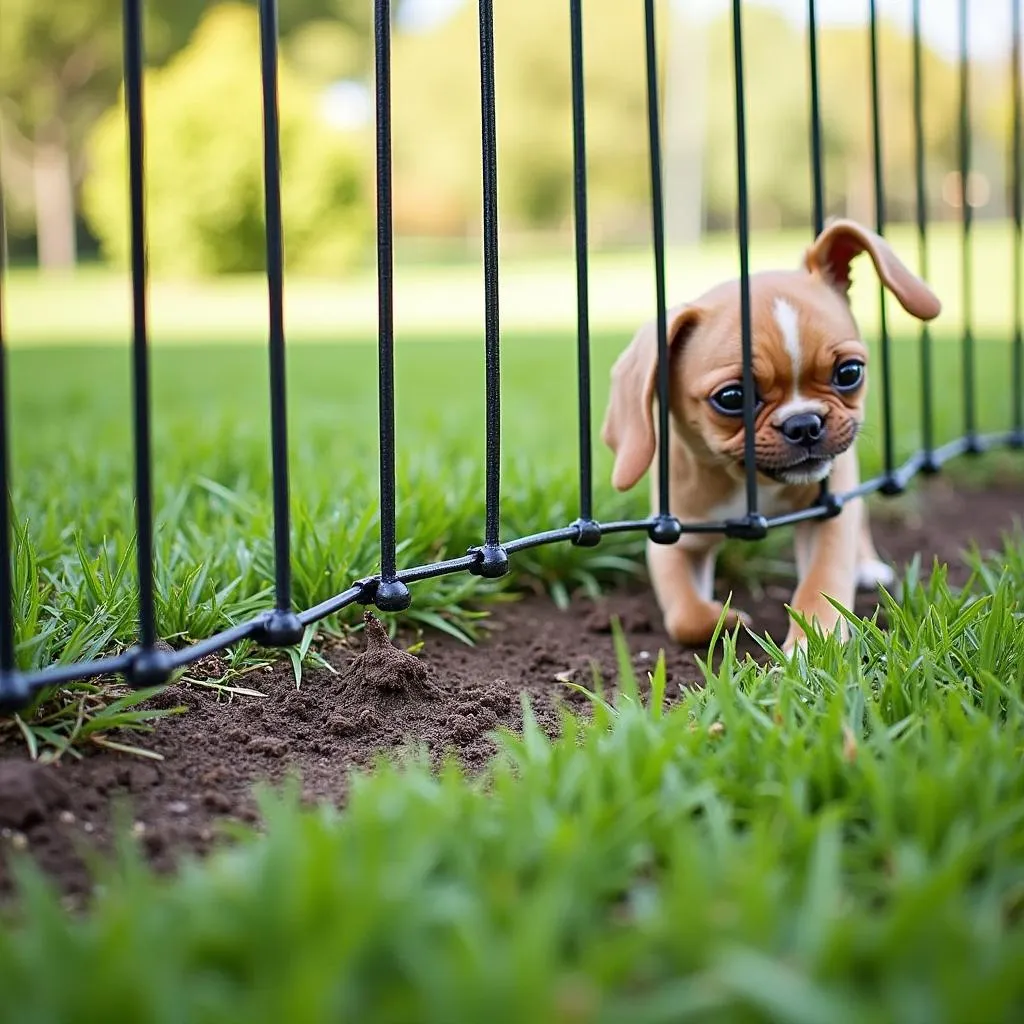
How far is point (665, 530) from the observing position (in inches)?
102

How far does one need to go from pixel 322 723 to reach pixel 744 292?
4.00ft

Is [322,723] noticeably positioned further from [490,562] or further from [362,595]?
[490,562]

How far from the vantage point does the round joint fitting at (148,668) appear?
5.75 ft

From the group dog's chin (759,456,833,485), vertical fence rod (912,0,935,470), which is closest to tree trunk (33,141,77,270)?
vertical fence rod (912,0,935,470)

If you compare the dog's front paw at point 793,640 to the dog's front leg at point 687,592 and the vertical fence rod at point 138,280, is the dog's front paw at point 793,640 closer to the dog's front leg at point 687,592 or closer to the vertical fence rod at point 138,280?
the dog's front leg at point 687,592

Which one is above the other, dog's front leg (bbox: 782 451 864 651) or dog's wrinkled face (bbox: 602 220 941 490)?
dog's wrinkled face (bbox: 602 220 941 490)

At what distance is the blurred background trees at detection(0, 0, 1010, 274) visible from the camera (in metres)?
23.4

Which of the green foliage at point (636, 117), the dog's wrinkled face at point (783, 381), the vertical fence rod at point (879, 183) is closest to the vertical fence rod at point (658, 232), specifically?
the dog's wrinkled face at point (783, 381)

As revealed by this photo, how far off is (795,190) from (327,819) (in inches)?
1684

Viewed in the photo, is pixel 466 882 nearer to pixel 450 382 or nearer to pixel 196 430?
pixel 196 430

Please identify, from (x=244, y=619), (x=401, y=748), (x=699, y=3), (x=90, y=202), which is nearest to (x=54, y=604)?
(x=244, y=619)

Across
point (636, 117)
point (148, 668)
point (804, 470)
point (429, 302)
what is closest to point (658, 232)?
point (804, 470)

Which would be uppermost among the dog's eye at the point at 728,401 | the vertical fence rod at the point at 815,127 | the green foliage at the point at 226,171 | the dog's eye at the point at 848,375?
the green foliage at the point at 226,171

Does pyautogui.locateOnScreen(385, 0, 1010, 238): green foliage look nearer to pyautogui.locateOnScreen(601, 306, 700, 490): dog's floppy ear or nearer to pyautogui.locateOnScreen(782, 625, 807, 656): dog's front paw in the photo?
pyautogui.locateOnScreen(601, 306, 700, 490): dog's floppy ear
